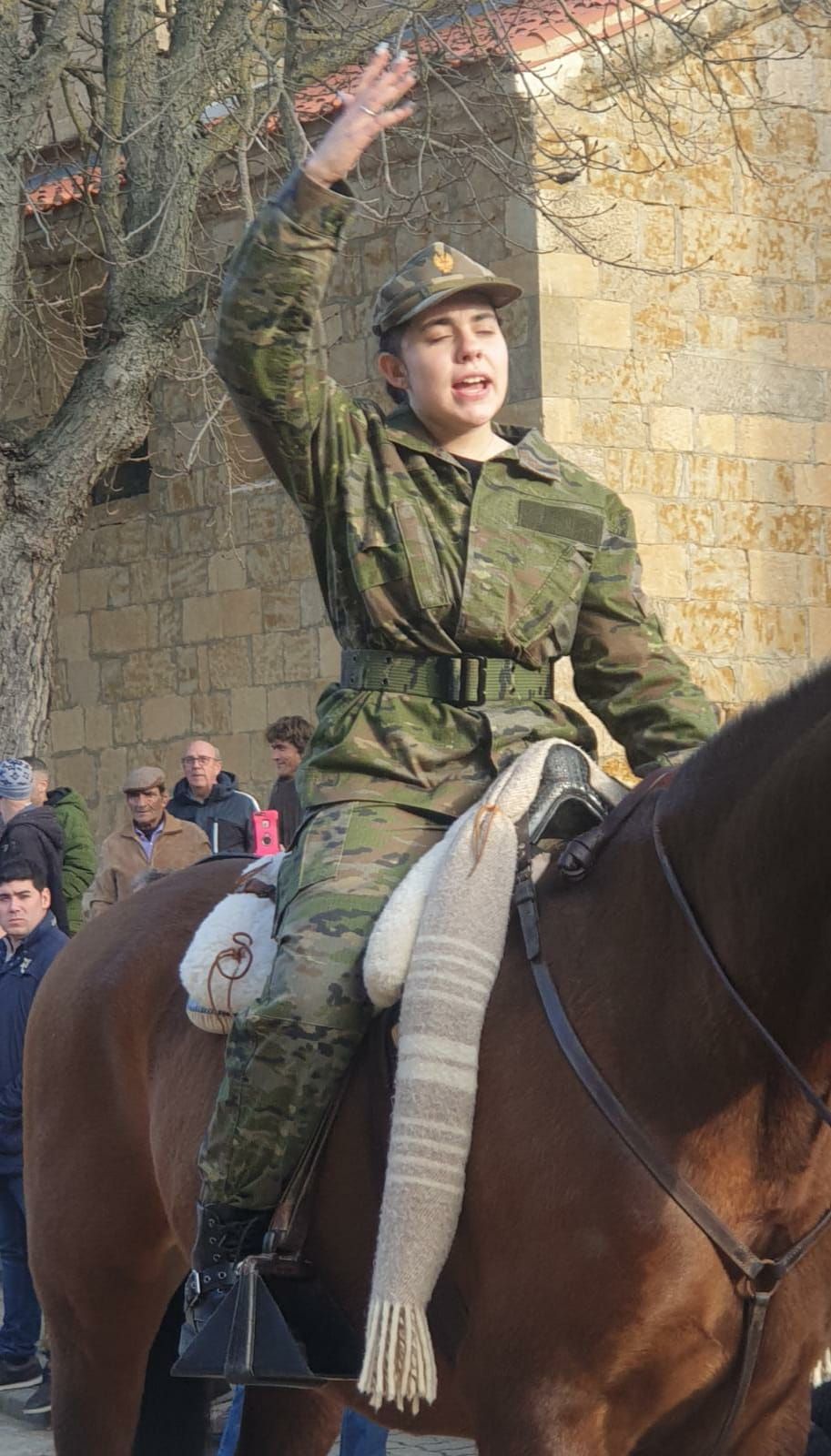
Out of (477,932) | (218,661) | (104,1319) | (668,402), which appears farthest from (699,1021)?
(218,661)

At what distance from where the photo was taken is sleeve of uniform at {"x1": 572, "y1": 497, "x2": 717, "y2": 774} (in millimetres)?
4145

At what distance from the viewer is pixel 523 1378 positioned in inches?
130

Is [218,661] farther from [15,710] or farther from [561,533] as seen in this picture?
[561,533]

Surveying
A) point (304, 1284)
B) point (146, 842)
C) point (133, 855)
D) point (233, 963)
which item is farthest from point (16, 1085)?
point (304, 1284)

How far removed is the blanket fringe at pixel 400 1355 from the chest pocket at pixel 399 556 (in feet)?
4.15

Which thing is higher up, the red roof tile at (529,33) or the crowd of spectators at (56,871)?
the red roof tile at (529,33)

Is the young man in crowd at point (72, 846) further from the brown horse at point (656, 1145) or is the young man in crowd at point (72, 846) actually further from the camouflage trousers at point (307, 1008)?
the brown horse at point (656, 1145)

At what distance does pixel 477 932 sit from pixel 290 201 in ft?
4.34

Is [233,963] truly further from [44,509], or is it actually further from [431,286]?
[44,509]

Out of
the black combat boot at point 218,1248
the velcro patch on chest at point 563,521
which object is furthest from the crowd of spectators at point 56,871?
the velcro patch on chest at point 563,521

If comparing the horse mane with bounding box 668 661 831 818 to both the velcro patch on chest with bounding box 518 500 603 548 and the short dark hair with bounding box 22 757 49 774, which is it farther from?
the short dark hair with bounding box 22 757 49 774

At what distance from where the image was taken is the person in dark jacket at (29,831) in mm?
9844

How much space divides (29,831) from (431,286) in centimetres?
639

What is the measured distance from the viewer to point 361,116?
12.0ft
